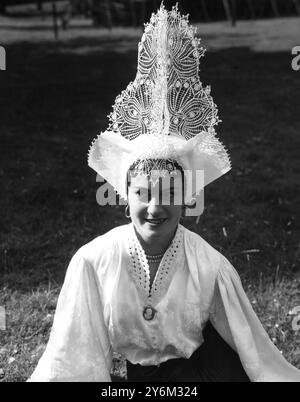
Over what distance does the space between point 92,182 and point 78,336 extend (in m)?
3.46

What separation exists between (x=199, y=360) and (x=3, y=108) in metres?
6.56

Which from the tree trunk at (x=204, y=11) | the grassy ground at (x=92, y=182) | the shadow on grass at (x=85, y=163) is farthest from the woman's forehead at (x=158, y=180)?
the tree trunk at (x=204, y=11)

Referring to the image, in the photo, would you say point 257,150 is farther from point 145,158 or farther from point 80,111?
point 145,158

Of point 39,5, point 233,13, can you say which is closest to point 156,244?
point 233,13

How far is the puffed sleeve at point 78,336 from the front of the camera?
10.4 feet

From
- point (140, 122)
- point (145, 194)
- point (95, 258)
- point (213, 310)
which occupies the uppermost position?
point (140, 122)

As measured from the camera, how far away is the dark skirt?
11.0 ft

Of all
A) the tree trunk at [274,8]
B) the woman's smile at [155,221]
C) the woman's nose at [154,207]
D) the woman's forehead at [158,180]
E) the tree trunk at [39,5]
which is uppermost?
the tree trunk at [39,5]

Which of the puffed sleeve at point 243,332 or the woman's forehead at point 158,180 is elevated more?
the woman's forehead at point 158,180

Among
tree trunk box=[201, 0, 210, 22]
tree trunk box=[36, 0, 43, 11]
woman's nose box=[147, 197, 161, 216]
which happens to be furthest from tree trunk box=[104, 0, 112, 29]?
woman's nose box=[147, 197, 161, 216]

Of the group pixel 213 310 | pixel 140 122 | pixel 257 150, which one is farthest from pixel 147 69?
pixel 257 150

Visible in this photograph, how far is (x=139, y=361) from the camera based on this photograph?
10.8 ft

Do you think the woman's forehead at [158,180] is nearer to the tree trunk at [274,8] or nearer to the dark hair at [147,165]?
the dark hair at [147,165]

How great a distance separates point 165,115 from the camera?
Result: 308 centimetres
